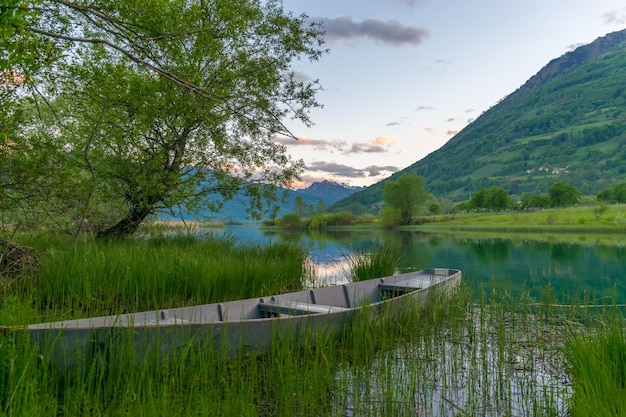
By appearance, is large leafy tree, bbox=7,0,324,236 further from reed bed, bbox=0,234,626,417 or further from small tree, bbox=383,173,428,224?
small tree, bbox=383,173,428,224

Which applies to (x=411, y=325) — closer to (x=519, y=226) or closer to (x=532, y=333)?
(x=532, y=333)

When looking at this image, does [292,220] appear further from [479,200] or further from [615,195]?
[615,195]

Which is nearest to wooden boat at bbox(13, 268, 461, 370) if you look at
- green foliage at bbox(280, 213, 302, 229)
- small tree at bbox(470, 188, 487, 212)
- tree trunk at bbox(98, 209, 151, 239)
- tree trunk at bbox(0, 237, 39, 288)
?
tree trunk at bbox(0, 237, 39, 288)

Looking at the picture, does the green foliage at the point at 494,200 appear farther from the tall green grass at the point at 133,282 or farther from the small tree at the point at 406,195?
the tall green grass at the point at 133,282

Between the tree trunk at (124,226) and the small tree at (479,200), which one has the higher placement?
the small tree at (479,200)

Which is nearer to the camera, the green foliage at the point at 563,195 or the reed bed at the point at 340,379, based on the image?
the reed bed at the point at 340,379

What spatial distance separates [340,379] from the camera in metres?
5.68

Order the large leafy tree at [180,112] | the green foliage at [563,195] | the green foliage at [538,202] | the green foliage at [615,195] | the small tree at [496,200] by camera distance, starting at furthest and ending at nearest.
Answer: the green foliage at [538,202] → the small tree at [496,200] → the green foliage at [615,195] → the green foliage at [563,195] → the large leafy tree at [180,112]

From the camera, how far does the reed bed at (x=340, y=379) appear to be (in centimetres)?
396

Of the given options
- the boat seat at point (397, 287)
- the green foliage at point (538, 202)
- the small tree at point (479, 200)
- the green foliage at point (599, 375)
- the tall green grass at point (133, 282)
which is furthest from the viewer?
the small tree at point (479, 200)

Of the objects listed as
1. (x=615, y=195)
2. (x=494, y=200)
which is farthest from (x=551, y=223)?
(x=615, y=195)

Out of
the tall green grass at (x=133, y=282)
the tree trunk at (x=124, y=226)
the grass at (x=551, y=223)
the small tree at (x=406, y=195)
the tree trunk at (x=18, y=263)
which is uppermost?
the small tree at (x=406, y=195)

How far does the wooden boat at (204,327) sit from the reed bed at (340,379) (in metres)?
0.14

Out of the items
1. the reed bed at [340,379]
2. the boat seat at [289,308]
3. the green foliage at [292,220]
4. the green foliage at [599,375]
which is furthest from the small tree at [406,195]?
the green foliage at [599,375]
